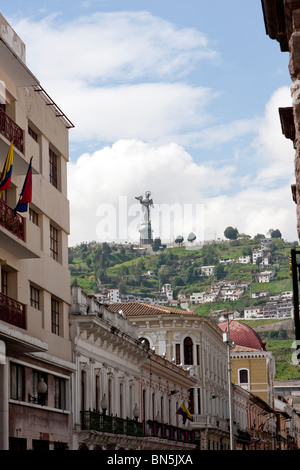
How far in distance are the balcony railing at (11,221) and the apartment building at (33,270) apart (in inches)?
1.3

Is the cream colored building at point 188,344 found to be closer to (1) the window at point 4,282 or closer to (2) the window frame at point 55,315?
(2) the window frame at point 55,315

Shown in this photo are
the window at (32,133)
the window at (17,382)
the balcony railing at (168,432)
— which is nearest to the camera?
the window at (17,382)

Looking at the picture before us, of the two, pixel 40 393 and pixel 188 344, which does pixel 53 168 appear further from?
pixel 188 344

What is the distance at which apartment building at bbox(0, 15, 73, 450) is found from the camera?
28.9 m

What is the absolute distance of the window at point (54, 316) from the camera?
35.3 metres

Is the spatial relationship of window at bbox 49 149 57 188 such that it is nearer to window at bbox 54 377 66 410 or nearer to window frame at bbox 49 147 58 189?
window frame at bbox 49 147 58 189

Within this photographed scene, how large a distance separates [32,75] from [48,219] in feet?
20.4

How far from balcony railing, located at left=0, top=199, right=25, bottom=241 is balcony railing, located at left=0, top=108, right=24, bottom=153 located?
2323 mm

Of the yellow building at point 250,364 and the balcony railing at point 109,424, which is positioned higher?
the yellow building at point 250,364

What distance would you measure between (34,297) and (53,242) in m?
3.53

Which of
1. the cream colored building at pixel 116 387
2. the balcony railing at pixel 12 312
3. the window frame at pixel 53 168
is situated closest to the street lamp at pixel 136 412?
the cream colored building at pixel 116 387

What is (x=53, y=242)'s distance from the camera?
36.0 metres
